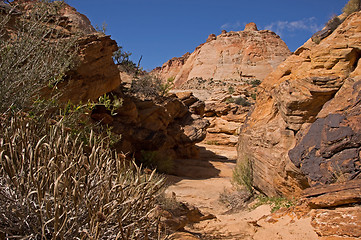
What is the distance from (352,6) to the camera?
294 inches

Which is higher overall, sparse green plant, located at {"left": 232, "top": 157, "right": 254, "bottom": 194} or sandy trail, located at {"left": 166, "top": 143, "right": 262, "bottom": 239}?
sparse green plant, located at {"left": 232, "top": 157, "right": 254, "bottom": 194}

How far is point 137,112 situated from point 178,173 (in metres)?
3.35

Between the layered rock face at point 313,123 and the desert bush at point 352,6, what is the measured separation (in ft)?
4.34

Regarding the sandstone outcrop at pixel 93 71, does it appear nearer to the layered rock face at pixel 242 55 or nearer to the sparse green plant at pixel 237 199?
the sparse green plant at pixel 237 199

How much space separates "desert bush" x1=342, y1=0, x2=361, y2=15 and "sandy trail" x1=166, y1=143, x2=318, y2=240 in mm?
6314

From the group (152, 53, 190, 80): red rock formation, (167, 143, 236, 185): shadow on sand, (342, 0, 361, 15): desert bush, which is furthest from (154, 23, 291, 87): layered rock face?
(342, 0, 361, 15): desert bush

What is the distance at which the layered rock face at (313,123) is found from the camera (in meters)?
4.49

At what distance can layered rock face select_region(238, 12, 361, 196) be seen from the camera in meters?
4.49

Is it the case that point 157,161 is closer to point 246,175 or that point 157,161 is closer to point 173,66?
point 246,175

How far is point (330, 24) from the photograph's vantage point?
7.63m

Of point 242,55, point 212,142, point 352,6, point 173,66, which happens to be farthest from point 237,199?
point 173,66

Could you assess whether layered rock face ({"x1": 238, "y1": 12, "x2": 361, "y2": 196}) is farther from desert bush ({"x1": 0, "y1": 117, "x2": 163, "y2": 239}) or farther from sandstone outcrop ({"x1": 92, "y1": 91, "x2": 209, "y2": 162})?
sandstone outcrop ({"x1": 92, "y1": 91, "x2": 209, "y2": 162})

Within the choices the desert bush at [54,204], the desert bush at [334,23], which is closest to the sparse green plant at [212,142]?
the desert bush at [334,23]

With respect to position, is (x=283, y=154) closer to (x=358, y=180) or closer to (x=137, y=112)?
(x=358, y=180)
